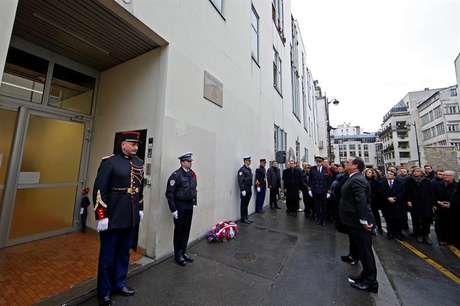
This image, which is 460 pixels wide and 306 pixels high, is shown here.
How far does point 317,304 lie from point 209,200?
3.02m

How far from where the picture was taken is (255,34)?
8641 mm

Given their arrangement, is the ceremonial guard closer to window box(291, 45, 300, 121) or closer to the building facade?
window box(291, 45, 300, 121)

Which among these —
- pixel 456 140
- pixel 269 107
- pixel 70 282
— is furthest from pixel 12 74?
pixel 456 140

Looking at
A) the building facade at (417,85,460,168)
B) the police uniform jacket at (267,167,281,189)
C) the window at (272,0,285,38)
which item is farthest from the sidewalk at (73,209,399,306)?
the building facade at (417,85,460,168)

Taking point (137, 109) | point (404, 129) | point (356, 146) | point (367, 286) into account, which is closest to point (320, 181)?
point (367, 286)

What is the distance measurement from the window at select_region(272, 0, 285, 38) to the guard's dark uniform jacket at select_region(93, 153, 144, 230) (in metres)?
12.0

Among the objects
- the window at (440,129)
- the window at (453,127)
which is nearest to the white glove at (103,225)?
the window at (453,127)

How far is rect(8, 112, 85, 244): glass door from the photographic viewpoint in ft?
12.8

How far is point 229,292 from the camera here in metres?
2.69

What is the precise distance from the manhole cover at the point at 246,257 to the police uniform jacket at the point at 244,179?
92.0 inches

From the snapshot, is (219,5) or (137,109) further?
(219,5)

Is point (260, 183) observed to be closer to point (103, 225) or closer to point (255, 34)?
point (103, 225)

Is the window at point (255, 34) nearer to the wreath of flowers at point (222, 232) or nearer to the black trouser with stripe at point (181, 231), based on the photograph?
the wreath of flowers at point (222, 232)

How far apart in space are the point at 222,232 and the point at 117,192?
2.77m
